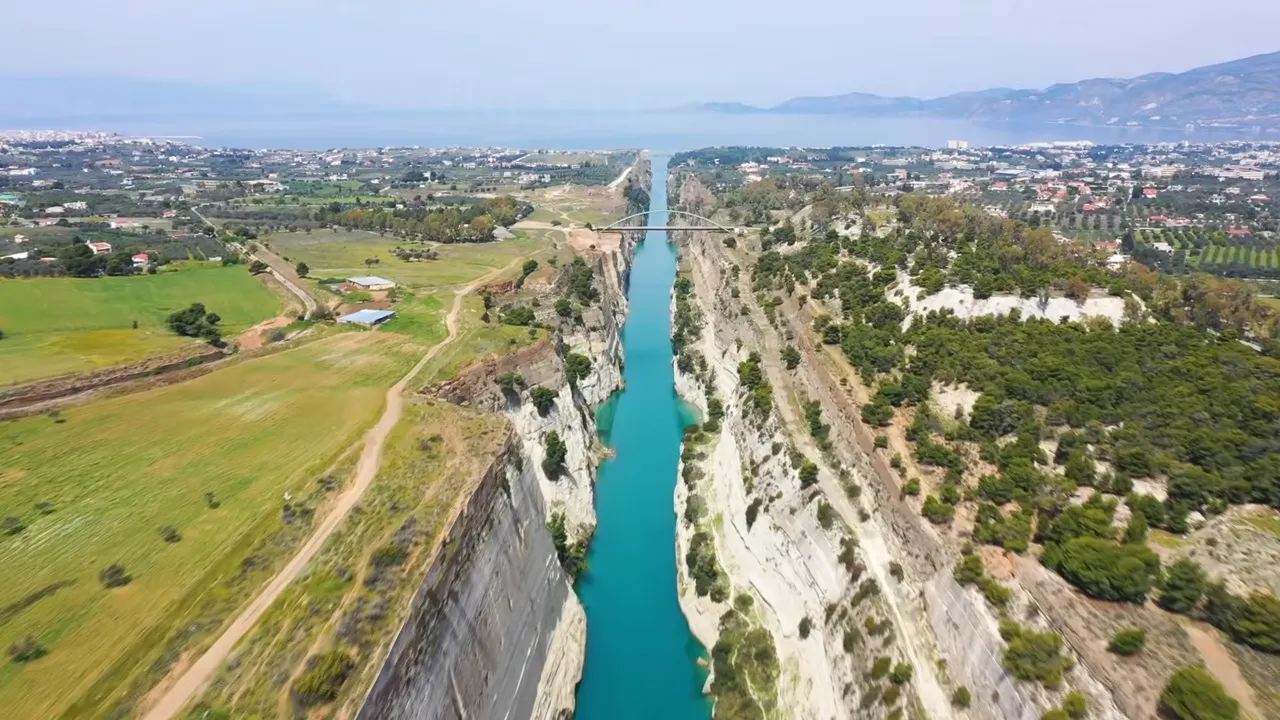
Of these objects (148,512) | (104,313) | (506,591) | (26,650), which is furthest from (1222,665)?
(104,313)

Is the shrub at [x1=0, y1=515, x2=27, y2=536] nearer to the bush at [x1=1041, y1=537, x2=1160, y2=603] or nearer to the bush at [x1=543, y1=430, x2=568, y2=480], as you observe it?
the bush at [x1=543, y1=430, x2=568, y2=480]

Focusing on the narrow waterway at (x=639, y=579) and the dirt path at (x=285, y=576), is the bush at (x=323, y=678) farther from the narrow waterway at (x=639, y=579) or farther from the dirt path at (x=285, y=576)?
the narrow waterway at (x=639, y=579)

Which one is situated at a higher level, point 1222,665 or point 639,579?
point 1222,665

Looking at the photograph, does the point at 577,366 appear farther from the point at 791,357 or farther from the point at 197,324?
the point at 197,324

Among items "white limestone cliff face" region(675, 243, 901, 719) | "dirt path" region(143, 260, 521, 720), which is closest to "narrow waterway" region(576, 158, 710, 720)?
"white limestone cliff face" region(675, 243, 901, 719)

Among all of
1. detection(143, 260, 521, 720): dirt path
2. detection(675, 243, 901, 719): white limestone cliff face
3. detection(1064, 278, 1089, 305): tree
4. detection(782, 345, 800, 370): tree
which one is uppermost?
detection(1064, 278, 1089, 305): tree

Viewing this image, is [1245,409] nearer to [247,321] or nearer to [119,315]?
[247,321]

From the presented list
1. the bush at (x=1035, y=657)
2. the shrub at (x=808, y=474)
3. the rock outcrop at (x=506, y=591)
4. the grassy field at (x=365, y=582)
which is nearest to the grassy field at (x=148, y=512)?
the grassy field at (x=365, y=582)
